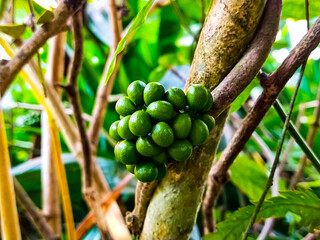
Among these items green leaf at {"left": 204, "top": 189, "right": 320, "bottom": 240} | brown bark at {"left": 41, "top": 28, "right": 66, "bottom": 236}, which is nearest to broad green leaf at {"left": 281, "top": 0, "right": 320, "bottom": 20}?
green leaf at {"left": 204, "top": 189, "right": 320, "bottom": 240}

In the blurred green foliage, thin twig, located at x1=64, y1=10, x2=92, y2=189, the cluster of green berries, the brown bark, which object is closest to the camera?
the cluster of green berries

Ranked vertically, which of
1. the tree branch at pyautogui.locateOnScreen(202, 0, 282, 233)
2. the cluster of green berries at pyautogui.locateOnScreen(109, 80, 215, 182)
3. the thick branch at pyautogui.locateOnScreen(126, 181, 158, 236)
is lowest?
the thick branch at pyautogui.locateOnScreen(126, 181, 158, 236)

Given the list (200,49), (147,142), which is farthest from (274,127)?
(147,142)

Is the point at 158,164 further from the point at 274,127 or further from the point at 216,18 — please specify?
the point at 274,127

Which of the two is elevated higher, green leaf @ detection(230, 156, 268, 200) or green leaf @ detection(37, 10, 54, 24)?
green leaf @ detection(37, 10, 54, 24)

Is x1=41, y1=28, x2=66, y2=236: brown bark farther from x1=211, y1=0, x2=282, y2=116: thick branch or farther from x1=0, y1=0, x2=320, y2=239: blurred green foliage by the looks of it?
x1=211, y1=0, x2=282, y2=116: thick branch

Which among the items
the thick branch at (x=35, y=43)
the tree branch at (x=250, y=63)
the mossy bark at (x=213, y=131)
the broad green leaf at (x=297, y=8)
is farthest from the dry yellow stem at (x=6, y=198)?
the broad green leaf at (x=297, y=8)

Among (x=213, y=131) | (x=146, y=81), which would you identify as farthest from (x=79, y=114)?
(x=146, y=81)
